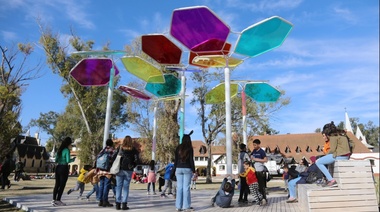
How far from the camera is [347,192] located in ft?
21.1

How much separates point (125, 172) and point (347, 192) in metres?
5.19

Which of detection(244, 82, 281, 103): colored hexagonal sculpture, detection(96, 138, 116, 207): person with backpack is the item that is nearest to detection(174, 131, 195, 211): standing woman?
detection(96, 138, 116, 207): person with backpack

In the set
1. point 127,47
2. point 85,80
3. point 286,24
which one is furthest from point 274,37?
point 127,47

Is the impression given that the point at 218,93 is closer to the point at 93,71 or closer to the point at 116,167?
the point at 93,71

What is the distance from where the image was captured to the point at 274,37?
1116cm

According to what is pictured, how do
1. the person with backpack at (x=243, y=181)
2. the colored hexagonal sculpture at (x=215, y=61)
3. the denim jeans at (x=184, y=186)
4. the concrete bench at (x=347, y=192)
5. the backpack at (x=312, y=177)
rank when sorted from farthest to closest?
the colored hexagonal sculpture at (x=215, y=61) < the person with backpack at (x=243, y=181) < the backpack at (x=312, y=177) < the denim jeans at (x=184, y=186) < the concrete bench at (x=347, y=192)

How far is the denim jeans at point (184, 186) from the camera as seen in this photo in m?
7.52

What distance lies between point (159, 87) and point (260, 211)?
9.98 metres

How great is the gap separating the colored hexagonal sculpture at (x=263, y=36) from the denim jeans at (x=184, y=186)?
18.1 feet

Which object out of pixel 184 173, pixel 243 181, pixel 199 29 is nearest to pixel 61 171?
pixel 184 173

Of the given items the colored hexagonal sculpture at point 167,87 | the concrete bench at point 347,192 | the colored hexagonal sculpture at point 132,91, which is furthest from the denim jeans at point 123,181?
the colored hexagonal sculpture at point 167,87

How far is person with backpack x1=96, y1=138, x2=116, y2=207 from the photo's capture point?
848cm

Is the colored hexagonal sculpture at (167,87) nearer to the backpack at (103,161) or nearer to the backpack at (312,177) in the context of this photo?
the backpack at (103,161)

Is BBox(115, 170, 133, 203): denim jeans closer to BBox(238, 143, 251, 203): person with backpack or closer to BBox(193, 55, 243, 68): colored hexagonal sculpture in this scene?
BBox(238, 143, 251, 203): person with backpack
